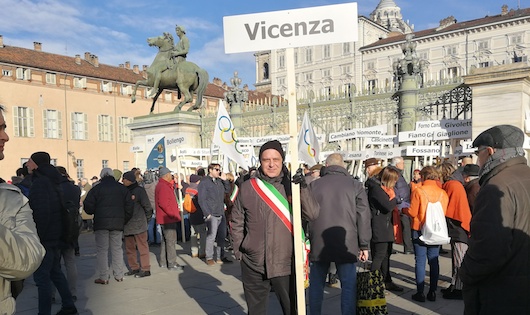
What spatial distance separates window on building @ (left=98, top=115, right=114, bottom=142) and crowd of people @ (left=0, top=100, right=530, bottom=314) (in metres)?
38.5

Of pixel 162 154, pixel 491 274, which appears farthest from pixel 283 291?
pixel 162 154

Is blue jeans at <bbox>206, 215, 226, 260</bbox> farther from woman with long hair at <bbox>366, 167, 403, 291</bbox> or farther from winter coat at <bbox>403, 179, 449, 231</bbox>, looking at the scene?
winter coat at <bbox>403, 179, 449, 231</bbox>

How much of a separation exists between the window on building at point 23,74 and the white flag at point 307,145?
3702cm

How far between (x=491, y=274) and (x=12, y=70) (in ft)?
145

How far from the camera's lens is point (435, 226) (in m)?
5.93

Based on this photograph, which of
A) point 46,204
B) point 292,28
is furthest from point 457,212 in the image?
point 46,204

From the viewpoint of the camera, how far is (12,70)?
40.4m

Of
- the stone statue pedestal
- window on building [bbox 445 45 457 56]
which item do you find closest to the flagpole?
the stone statue pedestal

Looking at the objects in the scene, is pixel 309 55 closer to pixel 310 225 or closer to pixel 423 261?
pixel 423 261

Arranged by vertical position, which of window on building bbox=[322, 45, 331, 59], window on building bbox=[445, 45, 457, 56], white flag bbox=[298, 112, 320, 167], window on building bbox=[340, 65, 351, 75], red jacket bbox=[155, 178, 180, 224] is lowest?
red jacket bbox=[155, 178, 180, 224]

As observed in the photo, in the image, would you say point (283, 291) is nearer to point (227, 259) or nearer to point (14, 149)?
point (227, 259)

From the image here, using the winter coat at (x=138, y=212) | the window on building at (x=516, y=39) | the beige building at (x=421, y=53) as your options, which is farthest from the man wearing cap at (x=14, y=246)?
the window on building at (x=516, y=39)

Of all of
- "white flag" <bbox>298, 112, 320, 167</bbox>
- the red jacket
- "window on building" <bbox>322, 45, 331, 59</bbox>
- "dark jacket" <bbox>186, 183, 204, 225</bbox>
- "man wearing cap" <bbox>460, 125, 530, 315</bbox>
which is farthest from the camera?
"window on building" <bbox>322, 45, 331, 59</bbox>

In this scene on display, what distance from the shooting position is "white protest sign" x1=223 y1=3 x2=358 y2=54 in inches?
151
